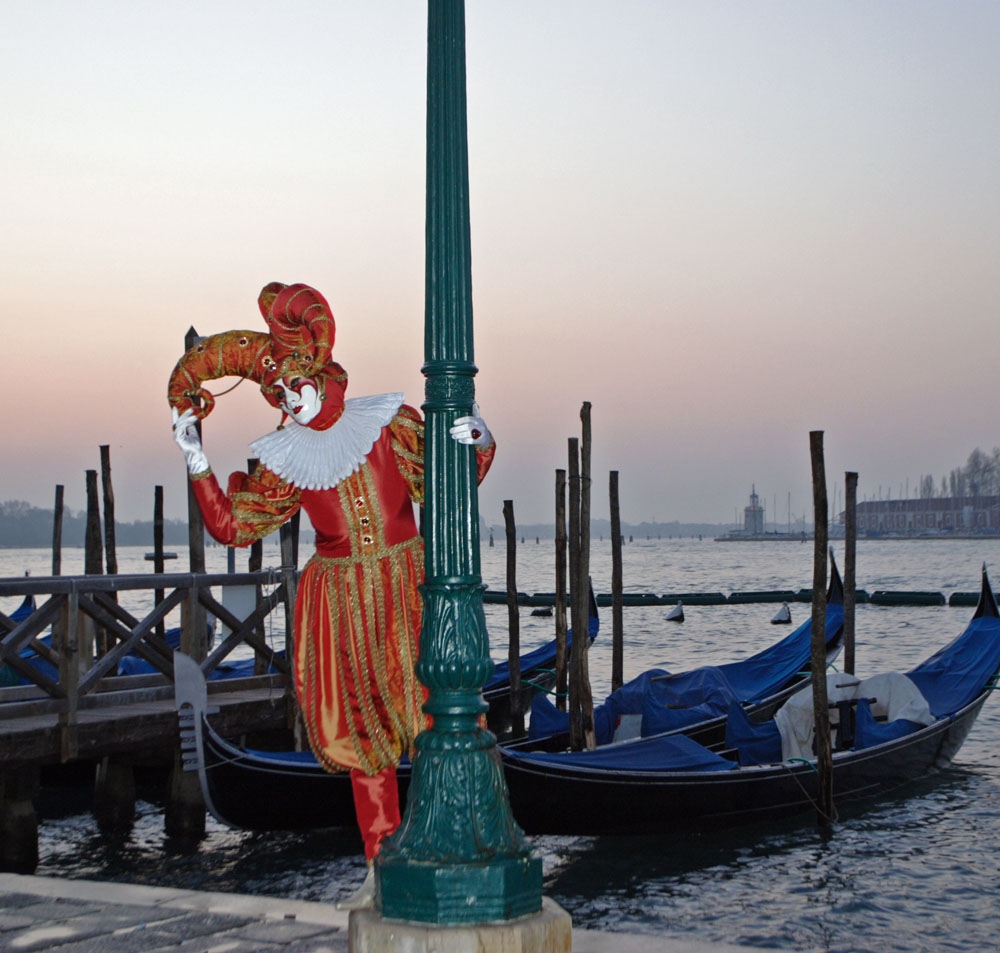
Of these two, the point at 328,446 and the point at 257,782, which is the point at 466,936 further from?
the point at 257,782

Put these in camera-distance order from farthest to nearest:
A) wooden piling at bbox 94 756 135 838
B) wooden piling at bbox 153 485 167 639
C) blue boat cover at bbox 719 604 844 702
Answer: wooden piling at bbox 153 485 167 639 → blue boat cover at bbox 719 604 844 702 → wooden piling at bbox 94 756 135 838

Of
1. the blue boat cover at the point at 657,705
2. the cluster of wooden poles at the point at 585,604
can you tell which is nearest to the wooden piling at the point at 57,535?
the cluster of wooden poles at the point at 585,604

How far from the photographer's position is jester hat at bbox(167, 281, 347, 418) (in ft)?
10.4

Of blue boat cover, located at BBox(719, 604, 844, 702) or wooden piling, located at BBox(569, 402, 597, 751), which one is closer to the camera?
wooden piling, located at BBox(569, 402, 597, 751)

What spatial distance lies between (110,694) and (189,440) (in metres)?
4.58

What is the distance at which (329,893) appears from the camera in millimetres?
7289

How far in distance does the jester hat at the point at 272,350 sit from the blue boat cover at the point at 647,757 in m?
4.68

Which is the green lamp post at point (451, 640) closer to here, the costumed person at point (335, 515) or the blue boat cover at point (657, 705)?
the costumed person at point (335, 515)

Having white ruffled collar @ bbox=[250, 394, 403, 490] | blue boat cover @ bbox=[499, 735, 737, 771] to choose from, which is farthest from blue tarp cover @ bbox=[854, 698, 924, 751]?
white ruffled collar @ bbox=[250, 394, 403, 490]

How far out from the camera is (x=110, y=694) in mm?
7293

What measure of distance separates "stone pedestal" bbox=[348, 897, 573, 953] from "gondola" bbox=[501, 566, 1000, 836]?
4785 millimetres

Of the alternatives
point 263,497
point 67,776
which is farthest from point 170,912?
point 67,776

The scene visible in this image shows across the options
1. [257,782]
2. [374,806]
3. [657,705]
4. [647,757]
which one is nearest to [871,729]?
[657,705]

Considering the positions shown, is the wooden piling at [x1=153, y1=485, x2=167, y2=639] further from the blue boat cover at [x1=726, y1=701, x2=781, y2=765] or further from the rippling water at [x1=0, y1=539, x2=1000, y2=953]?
the blue boat cover at [x1=726, y1=701, x2=781, y2=765]
